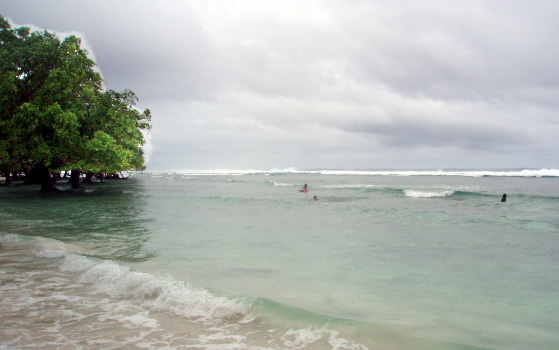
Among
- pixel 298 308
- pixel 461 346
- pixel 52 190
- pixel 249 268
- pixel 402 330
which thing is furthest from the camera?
pixel 52 190

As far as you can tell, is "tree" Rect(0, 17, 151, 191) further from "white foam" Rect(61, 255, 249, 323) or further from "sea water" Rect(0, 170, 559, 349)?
"white foam" Rect(61, 255, 249, 323)

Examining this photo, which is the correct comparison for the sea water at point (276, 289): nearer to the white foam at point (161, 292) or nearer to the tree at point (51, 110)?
the white foam at point (161, 292)

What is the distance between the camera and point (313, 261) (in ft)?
32.0

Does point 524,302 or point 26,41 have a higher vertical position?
point 26,41

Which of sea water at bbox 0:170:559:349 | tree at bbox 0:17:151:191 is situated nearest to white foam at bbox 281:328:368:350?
sea water at bbox 0:170:559:349

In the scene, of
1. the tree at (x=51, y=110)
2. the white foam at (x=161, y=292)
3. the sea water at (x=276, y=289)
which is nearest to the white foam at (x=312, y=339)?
the sea water at (x=276, y=289)

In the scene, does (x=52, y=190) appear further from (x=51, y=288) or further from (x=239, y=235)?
(x=51, y=288)

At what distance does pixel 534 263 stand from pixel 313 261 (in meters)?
6.33

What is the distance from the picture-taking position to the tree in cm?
2589

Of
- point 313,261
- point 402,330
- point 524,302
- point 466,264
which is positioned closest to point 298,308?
point 402,330

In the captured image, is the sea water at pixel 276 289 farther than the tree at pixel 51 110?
No

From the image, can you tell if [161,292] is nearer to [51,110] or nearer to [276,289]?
[276,289]

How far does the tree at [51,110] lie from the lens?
25891mm

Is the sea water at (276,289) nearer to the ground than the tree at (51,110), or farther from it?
nearer to the ground
